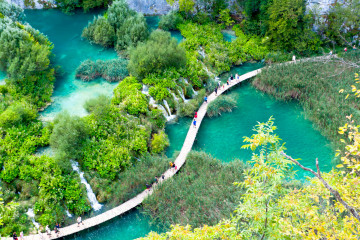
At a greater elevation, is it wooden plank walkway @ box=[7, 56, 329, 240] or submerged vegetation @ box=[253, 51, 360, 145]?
submerged vegetation @ box=[253, 51, 360, 145]

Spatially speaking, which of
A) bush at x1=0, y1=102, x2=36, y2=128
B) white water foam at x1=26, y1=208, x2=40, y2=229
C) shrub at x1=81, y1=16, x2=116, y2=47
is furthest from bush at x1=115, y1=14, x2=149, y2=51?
white water foam at x1=26, y1=208, x2=40, y2=229

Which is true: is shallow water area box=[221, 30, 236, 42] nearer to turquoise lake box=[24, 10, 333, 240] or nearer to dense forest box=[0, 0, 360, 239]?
dense forest box=[0, 0, 360, 239]

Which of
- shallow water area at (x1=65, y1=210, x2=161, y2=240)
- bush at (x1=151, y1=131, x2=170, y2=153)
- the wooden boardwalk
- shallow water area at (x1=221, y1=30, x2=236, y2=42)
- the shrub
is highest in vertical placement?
the shrub

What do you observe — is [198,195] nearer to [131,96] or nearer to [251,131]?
[251,131]

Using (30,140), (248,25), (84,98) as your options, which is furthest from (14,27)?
(248,25)

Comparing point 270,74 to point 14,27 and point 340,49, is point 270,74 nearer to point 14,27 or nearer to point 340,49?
point 340,49
